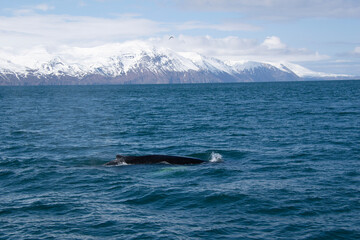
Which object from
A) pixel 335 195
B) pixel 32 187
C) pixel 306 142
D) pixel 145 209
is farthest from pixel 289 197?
pixel 306 142

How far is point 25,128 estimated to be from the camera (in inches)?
1708

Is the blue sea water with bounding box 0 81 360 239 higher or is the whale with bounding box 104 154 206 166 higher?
the whale with bounding box 104 154 206 166

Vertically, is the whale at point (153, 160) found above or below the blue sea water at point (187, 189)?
above

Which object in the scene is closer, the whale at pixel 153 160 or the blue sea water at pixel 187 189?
the blue sea water at pixel 187 189

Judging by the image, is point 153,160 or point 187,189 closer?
point 187,189

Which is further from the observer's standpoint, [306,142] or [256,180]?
[306,142]

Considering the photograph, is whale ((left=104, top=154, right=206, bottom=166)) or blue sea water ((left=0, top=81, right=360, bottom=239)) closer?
blue sea water ((left=0, top=81, right=360, bottom=239))

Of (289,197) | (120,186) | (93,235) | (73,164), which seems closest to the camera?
(93,235)

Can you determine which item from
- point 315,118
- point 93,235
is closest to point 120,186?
point 93,235

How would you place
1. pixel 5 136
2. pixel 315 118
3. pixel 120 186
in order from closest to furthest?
pixel 120 186
pixel 5 136
pixel 315 118

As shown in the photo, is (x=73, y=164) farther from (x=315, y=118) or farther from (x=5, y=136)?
(x=315, y=118)

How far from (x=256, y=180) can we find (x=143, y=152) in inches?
440

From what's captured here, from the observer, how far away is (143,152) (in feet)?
94.5

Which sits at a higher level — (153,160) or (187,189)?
(153,160)
